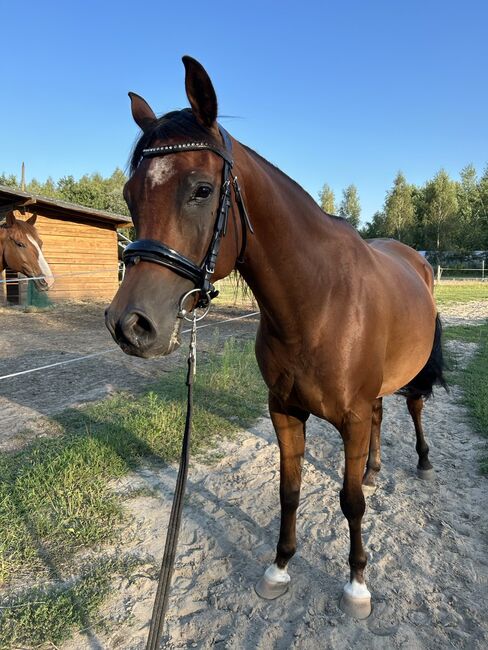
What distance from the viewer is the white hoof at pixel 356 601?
6.93 ft

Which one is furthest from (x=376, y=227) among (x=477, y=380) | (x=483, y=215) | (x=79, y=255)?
(x=477, y=380)

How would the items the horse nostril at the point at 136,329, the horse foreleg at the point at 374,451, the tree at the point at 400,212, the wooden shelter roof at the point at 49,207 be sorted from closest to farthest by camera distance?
the horse nostril at the point at 136,329, the horse foreleg at the point at 374,451, the wooden shelter roof at the point at 49,207, the tree at the point at 400,212

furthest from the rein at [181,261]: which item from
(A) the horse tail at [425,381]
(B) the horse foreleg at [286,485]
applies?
(A) the horse tail at [425,381]

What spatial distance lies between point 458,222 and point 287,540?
40.3 metres

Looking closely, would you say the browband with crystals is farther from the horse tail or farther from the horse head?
the horse tail

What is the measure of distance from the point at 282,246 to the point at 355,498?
142 cm

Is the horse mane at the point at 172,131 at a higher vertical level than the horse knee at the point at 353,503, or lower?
higher

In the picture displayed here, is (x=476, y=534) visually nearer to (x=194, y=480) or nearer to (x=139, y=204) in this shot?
(x=194, y=480)

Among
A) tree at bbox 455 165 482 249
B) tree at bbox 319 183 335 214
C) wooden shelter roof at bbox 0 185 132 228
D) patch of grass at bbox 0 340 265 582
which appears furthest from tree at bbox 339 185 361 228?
patch of grass at bbox 0 340 265 582

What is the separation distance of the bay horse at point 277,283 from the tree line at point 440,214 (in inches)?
1356

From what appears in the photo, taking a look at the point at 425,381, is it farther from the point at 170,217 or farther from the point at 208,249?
the point at 170,217

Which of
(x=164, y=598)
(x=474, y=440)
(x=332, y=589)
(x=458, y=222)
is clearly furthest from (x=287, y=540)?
(x=458, y=222)

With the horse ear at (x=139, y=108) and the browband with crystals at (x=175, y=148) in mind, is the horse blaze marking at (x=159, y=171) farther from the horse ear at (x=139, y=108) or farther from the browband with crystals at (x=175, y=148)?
the horse ear at (x=139, y=108)

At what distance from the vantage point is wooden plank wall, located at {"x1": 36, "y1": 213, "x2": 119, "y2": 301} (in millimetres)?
15586
